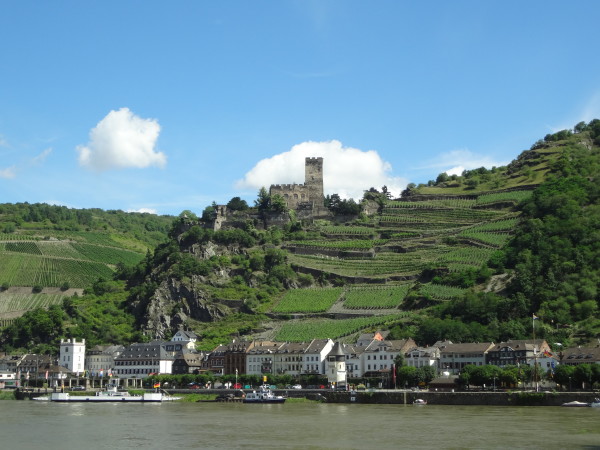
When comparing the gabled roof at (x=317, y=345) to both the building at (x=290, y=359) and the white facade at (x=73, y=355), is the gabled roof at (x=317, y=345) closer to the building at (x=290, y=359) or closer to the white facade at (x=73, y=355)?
the building at (x=290, y=359)

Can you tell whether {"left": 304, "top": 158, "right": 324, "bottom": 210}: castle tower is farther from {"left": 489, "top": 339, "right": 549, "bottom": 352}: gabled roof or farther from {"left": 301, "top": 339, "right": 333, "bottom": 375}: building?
{"left": 489, "top": 339, "right": 549, "bottom": 352}: gabled roof

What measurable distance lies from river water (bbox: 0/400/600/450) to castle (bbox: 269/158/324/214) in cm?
7698

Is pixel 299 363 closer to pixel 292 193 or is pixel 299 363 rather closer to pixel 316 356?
pixel 316 356

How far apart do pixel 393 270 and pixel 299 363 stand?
88.4ft

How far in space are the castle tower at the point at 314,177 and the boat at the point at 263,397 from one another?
69.3 metres

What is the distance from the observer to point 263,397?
86938 millimetres

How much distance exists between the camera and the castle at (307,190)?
503ft

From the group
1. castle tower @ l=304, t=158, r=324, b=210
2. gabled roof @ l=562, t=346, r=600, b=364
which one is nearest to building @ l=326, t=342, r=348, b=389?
gabled roof @ l=562, t=346, r=600, b=364

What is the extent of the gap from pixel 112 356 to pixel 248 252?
27.1 m

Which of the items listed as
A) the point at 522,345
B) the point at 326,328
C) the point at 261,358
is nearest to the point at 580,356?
the point at 522,345

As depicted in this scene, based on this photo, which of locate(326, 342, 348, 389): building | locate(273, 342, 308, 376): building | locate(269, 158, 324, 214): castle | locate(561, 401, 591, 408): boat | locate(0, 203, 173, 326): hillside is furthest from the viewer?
locate(269, 158, 324, 214): castle

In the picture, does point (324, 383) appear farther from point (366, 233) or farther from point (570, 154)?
point (570, 154)

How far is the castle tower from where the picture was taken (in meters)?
156

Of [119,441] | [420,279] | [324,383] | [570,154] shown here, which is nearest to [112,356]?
[324,383]
